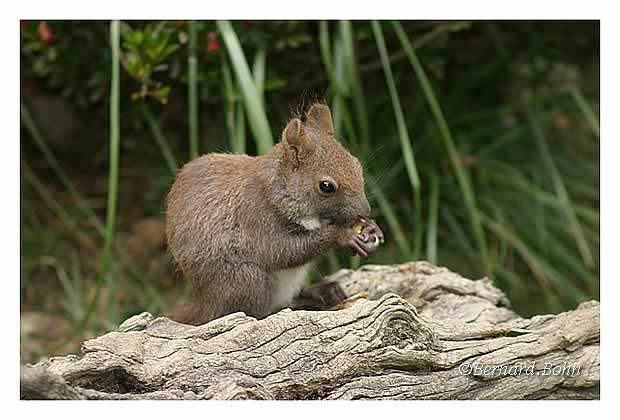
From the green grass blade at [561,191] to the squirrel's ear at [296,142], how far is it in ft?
7.66

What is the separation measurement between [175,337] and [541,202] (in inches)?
123

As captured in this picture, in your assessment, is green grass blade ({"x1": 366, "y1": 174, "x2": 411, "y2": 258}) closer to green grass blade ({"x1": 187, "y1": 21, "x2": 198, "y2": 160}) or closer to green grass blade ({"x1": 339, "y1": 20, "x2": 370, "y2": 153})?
Answer: green grass blade ({"x1": 339, "y1": 20, "x2": 370, "y2": 153})

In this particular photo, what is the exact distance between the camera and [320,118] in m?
3.52

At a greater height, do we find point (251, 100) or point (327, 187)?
point (251, 100)

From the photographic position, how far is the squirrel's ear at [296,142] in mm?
3293

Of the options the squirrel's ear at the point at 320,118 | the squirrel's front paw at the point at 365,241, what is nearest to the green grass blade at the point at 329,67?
the squirrel's ear at the point at 320,118

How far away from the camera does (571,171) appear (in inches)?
230

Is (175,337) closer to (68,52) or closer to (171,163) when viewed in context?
(171,163)

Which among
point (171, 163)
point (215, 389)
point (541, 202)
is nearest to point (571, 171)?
point (541, 202)

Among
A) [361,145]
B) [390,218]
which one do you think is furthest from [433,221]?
[361,145]

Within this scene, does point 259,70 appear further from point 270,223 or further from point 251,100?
point 270,223

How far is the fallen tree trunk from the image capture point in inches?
113

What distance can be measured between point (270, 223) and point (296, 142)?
32 centimetres

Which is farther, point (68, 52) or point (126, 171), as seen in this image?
point (126, 171)
